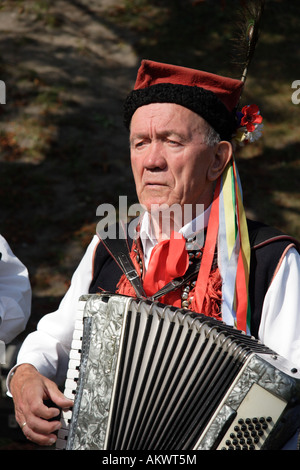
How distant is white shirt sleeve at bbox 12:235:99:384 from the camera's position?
8.55 feet

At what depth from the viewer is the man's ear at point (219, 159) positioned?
2.55m

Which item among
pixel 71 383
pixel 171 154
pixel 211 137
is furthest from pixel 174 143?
pixel 71 383

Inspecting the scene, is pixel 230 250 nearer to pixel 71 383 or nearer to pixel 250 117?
pixel 250 117

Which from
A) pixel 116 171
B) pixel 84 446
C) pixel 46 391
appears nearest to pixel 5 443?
pixel 46 391

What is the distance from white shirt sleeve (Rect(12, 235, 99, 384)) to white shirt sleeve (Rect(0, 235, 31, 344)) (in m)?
0.26

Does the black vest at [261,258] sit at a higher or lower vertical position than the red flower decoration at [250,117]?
lower

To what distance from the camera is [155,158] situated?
8.05 ft

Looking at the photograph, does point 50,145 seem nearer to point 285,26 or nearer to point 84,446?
point 285,26

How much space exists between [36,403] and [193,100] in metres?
1.34

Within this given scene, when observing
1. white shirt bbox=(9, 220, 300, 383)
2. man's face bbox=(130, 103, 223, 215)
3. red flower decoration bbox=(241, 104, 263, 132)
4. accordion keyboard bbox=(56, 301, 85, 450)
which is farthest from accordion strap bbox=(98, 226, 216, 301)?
red flower decoration bbox=(241, 104, 263, 132)

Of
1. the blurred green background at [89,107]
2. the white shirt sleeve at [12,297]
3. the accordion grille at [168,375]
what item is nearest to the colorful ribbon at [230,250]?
the accordion grille at [168,375]

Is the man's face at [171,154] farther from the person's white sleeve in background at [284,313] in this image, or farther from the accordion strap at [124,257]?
the person's white sleeve in background at [284,313]

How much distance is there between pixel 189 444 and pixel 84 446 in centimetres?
36

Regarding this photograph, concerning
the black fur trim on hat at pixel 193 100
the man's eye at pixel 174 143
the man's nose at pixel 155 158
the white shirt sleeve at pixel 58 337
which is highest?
the black fur trim on hat at pixel 193 100
